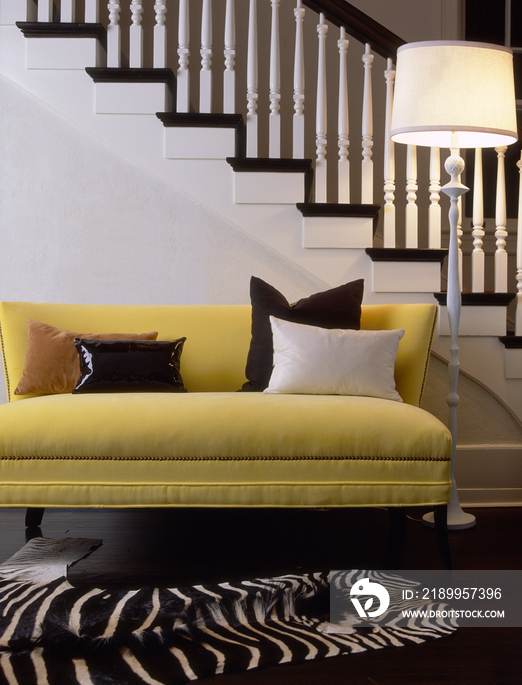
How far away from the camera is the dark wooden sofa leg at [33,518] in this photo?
2051 millimetres

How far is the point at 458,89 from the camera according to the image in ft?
6.47

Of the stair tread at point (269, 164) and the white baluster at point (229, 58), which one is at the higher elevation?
the white baluster at point (229, 58)

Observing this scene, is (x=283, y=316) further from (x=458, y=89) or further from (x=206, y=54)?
(x=206, y=54)

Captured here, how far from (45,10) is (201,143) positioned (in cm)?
98

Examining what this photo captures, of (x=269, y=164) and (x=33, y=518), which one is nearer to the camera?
(x=33, y=518)

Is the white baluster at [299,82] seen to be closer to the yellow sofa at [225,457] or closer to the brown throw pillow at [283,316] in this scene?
the brown throw pillow at [283,316]

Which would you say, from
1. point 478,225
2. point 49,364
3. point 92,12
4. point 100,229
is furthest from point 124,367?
point 92,12

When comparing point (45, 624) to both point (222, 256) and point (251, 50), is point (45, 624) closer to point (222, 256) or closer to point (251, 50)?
point (222, 256)

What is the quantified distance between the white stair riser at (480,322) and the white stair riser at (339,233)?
0.52 metres

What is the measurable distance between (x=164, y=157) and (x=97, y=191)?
0.35 meters

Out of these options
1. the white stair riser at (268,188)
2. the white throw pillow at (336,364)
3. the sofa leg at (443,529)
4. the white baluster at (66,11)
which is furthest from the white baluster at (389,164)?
the white baluster at (66,11)

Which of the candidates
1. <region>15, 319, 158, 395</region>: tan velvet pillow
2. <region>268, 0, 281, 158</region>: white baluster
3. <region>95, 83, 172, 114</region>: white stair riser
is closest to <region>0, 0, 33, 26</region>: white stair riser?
<region>95, 83, 172, 114</region>: white stair riser

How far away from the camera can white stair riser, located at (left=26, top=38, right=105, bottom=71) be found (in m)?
2.62

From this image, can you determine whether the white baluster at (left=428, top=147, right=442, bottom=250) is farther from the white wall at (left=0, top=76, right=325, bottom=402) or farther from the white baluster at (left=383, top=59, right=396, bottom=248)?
the white wall at (left=0, top=76, right=325, bottom=402)
